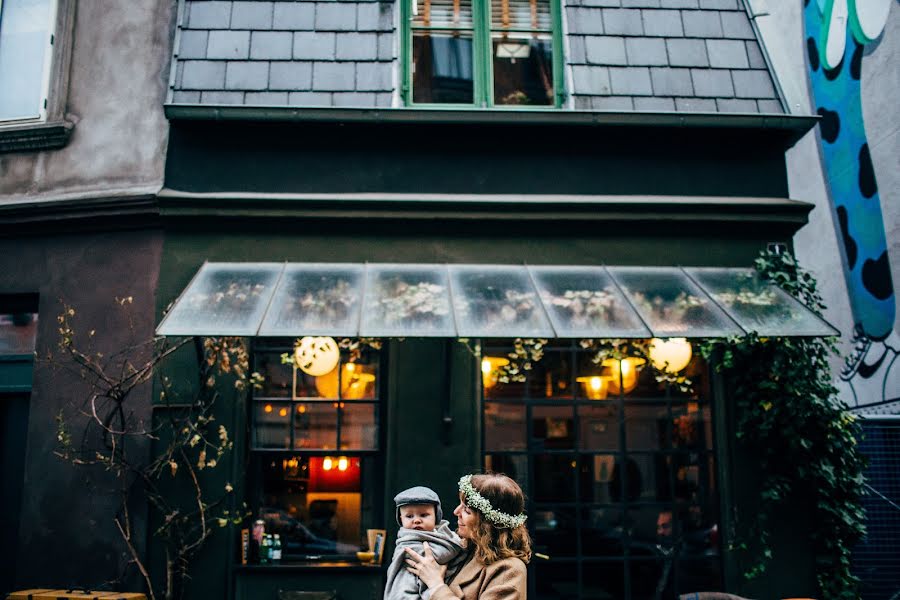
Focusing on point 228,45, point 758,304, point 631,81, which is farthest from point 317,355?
point 631,81

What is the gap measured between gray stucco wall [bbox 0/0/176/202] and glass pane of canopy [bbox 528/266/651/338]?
4047 millimetres

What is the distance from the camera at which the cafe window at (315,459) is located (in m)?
7.03

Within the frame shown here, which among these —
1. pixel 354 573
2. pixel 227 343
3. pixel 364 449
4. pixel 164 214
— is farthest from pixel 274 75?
pixel 354 573

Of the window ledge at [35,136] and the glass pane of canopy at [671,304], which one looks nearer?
the glass pane of canopy at [671,304]

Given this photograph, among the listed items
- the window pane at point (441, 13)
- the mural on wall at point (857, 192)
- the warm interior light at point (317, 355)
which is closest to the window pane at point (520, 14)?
the window pane at point (441, 13)

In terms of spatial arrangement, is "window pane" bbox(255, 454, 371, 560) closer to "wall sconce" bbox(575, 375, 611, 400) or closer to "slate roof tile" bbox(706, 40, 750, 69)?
"wall sconce" bbox(575, 375, 611, 400)

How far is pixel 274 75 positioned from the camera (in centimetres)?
752

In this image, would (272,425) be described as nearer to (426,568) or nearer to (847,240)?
(426,568)

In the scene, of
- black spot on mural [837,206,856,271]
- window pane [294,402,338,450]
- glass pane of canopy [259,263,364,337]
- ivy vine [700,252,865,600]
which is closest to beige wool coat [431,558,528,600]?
glass pane of canopy [259,263,364,337]

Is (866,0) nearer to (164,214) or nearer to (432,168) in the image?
(432,168)

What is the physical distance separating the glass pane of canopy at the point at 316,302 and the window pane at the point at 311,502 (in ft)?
5.58

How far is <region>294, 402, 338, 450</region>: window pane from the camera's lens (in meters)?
7.12

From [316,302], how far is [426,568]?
3151 mm

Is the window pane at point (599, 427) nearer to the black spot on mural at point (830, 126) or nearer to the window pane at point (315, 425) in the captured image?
the window pane at point (315, 425)
